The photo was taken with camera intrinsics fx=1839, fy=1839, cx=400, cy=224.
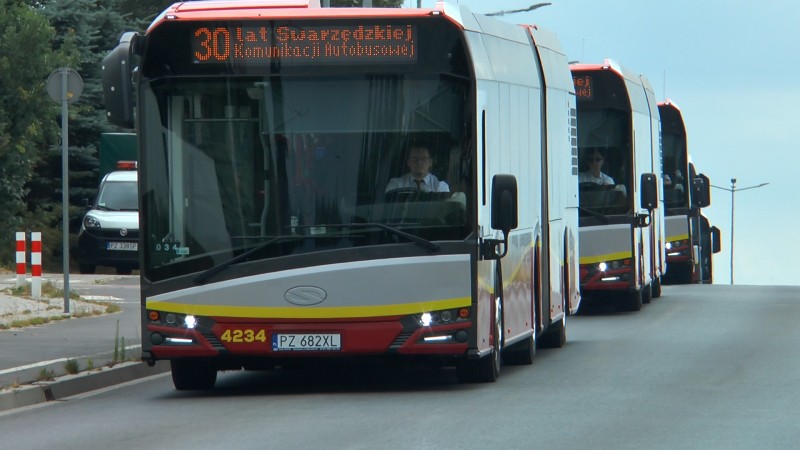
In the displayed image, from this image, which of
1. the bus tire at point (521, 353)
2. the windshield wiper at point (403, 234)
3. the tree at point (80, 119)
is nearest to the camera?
the windshield wiper at point (403, 234)

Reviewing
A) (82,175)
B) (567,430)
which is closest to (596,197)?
(567,430)

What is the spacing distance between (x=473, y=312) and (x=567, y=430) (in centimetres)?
242

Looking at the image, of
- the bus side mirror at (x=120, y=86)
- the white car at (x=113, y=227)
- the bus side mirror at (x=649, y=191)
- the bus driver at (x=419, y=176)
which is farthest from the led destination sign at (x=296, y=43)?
the white car at (x=113, y=227)

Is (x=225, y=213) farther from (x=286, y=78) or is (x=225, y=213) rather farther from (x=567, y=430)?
(x=567, y=430)

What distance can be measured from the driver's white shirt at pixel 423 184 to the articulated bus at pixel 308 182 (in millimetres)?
17

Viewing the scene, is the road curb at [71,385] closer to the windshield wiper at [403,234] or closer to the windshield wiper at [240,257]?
the windshield wiper at [240,257]

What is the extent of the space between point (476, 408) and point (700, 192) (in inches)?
951

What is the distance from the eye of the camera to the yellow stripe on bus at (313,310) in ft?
44.9

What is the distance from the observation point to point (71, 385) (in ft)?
48.8

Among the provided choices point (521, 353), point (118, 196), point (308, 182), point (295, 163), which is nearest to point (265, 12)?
point (295, 163)

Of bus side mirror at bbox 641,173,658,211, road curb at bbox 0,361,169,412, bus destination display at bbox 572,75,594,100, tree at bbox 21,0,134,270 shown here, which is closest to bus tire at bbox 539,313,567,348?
road curb at bbox 0,361,169,412

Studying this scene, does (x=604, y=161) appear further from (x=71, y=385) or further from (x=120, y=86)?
(x=120, y=86)

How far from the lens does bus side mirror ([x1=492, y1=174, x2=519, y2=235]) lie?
45.8 feet

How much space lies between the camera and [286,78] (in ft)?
45.4
